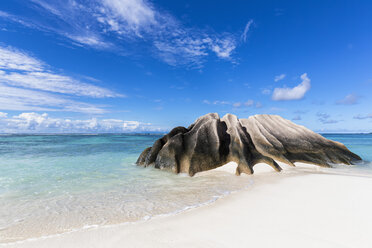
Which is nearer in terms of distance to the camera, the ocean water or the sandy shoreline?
the sandy shoreline

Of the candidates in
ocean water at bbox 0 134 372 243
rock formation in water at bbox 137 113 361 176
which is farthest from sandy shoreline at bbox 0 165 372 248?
rock formation in water at bbox 137 113 361 176

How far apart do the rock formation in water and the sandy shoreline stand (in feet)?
12.2

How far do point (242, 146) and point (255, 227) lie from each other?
20.7 ft

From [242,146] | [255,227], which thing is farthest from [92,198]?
[242,146]

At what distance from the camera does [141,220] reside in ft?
13.2

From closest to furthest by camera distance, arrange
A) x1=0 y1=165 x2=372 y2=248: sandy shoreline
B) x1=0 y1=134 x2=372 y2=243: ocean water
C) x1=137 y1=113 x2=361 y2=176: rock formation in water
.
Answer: x1=0 y1=165 x2=372 y2=248: sandy shoreline, x1=0 y1=134 x2=372 y2=243: ocean water, x1=137 y1=113 x2=361 y2=176: rock formation in water

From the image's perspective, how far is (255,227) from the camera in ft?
11.4

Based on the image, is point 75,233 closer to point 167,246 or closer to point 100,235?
point 100,235

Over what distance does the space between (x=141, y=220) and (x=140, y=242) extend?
2.96 ft

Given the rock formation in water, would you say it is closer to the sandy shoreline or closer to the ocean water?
the ocean water

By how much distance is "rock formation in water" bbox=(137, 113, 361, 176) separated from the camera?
30.2 feet

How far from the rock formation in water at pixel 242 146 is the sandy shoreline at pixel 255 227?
3731 millimetres

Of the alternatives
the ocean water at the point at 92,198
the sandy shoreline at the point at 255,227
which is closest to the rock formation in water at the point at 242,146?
the ocean water at the point at 92,198

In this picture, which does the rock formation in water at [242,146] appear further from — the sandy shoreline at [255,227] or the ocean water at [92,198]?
the sandy shoreline at [255,227]
